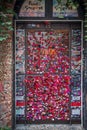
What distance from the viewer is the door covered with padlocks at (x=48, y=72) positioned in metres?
9.29

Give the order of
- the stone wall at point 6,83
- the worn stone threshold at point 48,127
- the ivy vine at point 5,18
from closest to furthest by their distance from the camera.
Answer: the ivy vine at point 5,18, the stone wall at point 6,83, the worn stone threshold at point 48,127

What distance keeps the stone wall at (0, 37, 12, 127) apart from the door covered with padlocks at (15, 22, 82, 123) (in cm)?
54

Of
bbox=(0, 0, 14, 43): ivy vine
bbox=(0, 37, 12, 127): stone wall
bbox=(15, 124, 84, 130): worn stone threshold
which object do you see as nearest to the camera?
bbox=(0, 0, 14, 43): ivy vine

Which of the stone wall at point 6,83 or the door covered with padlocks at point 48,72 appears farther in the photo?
the door covered with padlocks at point 48,72

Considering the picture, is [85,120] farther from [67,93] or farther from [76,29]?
[76,29]

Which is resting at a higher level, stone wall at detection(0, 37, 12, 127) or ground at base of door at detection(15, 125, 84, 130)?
stone wall at detection(0, 37, 12, 127)

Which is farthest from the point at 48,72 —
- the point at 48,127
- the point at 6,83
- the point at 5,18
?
the point at 5,18

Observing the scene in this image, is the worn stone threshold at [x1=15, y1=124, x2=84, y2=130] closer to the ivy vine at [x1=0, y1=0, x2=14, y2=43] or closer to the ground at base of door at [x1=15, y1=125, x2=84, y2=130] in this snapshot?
the ground at base of door at [x1=15, y1=125, x2=84, y2=130]

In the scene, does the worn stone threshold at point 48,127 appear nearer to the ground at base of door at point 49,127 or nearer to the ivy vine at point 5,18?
the ground at base of door at point 49,127

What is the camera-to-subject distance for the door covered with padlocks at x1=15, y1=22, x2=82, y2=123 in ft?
30.5

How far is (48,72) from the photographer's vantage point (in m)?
9.40

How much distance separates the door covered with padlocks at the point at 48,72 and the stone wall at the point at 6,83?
1.77ft

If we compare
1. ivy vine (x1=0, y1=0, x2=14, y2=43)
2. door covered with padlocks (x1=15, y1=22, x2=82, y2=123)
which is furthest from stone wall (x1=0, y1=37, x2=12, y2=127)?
door covered with padlocks (x1=15, y1=22, x2=82, y2=123)

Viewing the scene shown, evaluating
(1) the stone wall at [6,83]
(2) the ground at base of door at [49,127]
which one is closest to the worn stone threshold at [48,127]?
(2) the ground at base of door at [49,127]
